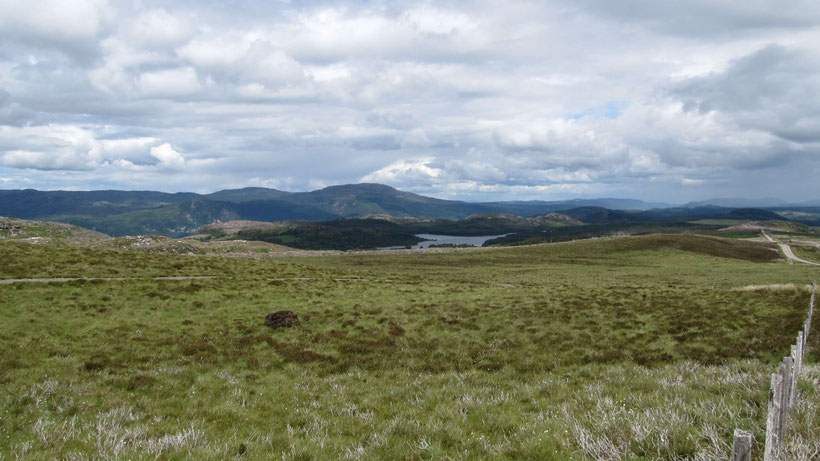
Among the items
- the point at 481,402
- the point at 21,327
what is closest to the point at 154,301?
the point at 21,327

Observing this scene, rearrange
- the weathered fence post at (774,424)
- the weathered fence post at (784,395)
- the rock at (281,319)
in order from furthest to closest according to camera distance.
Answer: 1. the rock at (281,319)
2. the weathered fence post at (784,395)
3. the weathered fence post at (774,424)

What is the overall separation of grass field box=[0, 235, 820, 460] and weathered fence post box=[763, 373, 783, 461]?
58 cm

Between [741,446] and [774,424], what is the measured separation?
5.89 ft

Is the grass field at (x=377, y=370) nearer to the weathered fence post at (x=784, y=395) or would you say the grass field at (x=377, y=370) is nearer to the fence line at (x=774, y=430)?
the weathered fence post at (x=784, y=395)

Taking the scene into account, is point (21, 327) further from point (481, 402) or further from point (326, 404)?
point (481, 402)

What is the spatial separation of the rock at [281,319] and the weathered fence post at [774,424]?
22927mm

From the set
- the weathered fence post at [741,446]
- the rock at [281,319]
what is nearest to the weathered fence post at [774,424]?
the weathered fence post at [741,446]

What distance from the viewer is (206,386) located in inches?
559

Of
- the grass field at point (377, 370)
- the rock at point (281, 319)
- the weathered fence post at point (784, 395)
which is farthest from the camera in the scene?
the rock at point (281, 319)

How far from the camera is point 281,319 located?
25828 mm

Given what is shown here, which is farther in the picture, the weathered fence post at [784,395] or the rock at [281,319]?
the rock at [281,319]

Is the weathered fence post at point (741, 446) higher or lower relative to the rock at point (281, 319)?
higher

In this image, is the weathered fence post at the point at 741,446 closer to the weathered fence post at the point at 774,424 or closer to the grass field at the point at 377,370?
the weathered fence post at the point at 774,424

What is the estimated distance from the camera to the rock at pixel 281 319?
25.0m
